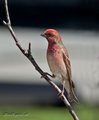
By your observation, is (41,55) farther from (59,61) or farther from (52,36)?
(52,36)

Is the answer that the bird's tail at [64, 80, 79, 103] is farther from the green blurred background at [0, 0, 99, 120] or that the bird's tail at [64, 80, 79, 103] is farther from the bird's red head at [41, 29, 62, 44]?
Result: the green blurred background at [0, 0, 99, 120]

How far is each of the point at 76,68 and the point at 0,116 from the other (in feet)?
28.2

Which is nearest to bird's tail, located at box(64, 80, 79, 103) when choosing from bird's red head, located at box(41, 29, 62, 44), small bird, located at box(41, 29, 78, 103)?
small bird, located at box(41, 29, 78, 103)

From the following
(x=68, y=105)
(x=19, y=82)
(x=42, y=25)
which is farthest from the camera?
(x=42, y=25)

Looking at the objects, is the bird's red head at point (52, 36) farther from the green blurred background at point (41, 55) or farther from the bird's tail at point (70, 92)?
the green blurred background at point (41, 55)

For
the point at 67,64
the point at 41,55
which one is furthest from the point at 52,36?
the point at 41,55

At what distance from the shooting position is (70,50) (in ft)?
37.4

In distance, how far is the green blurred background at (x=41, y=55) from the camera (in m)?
10.1

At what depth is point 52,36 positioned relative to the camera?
6.82ft

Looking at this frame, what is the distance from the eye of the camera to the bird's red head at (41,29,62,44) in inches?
79.6

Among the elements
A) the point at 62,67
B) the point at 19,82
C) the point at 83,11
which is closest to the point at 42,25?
the point at 83,11

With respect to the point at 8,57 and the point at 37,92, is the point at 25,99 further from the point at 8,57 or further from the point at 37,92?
the point at 8,57

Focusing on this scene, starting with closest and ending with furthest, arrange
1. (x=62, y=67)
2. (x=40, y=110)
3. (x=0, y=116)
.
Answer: (x=0, y=116) → (x=62, y=67) → (x=40, y=110)

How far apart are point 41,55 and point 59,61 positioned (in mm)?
8660
